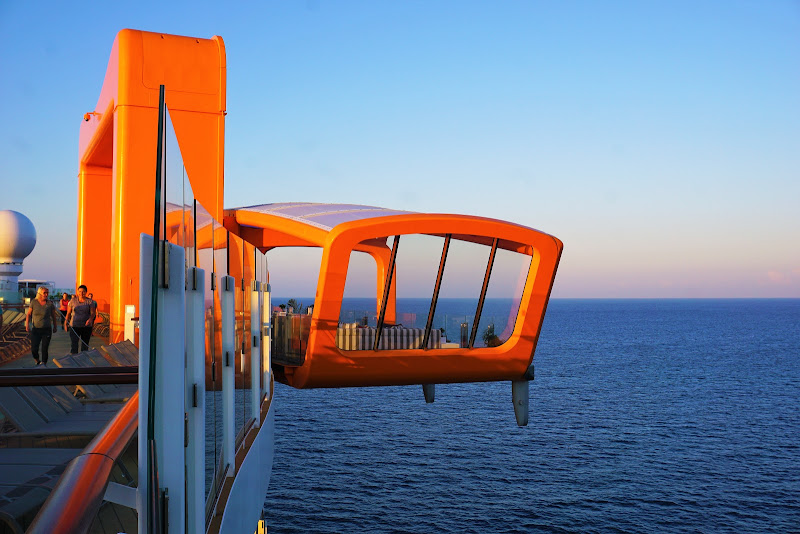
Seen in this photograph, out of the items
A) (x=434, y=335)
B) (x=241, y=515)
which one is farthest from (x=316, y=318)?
(x=241, y=515)

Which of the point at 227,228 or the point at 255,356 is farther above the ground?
the point at 227,228

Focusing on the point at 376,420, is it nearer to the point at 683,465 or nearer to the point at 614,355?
the point at 683,465

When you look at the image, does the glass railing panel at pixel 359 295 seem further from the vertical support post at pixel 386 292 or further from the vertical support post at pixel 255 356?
the vertical support post at pixel 255 356

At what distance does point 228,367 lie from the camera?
14.0 ft

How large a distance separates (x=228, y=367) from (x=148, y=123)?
13.5 meters

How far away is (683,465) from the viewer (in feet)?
137

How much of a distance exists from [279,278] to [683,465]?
29953 mm

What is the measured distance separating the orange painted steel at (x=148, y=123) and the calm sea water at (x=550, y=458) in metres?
18.0

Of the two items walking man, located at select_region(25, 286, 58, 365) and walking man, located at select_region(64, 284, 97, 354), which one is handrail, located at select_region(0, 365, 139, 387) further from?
walking man, located at select_region(64, 284, 97, 354)

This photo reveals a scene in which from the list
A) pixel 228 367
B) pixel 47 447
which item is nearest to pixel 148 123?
pixel 47 447

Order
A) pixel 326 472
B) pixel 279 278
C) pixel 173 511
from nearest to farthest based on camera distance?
pixel 173 511
pixel 279 278
pixel 326 472

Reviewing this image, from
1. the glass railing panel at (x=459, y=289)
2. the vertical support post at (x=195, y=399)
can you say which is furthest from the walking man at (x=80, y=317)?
the vertical support post at (x=195, y=399)

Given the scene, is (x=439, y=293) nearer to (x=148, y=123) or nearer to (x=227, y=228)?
(x=227, y=228)

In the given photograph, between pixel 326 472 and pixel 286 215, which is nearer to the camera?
pixel 286 215
